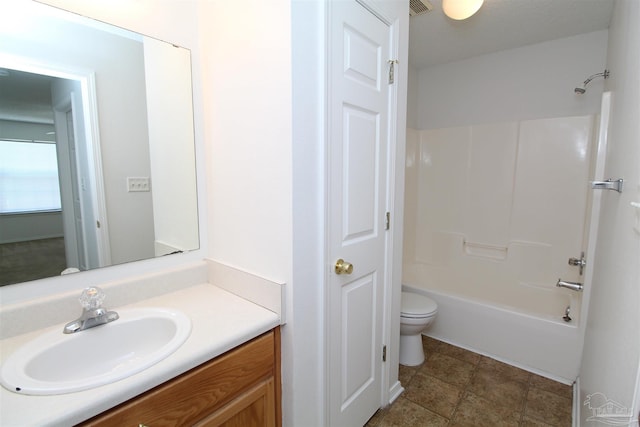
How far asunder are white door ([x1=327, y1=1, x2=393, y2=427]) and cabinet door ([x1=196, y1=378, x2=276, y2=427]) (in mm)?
285

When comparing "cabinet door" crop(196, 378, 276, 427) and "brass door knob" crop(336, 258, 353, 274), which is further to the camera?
A: "brass door knob" crop(336, 258, 353, 274)

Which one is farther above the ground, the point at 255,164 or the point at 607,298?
the point at 255,164

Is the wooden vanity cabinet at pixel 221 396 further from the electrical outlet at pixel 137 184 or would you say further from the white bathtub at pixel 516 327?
the white bathtub at pixel 516 327

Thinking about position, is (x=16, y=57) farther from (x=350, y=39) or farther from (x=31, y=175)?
(x=350, y=39)

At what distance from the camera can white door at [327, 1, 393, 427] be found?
119cm

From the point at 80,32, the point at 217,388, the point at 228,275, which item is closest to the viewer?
the point at 217,388

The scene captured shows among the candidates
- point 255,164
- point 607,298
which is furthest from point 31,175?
point 607,298

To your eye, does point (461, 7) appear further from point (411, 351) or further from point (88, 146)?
point (411, 351)

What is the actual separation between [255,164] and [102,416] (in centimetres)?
85

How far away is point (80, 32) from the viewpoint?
1.07 m

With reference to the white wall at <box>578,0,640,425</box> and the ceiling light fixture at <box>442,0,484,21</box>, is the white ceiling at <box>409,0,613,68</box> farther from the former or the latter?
the white wall at <box>578,0,640,425</box>

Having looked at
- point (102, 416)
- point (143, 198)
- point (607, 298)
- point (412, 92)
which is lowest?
point (102, 416)

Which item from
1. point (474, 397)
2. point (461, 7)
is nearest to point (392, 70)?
point (461, 7)

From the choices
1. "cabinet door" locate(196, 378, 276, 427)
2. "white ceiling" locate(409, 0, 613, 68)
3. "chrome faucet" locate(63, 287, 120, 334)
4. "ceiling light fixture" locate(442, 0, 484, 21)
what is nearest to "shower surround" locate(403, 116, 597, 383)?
"white ceiling" locate(409, 0, 613, 68)
